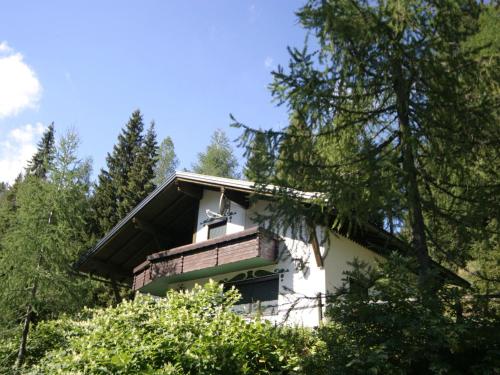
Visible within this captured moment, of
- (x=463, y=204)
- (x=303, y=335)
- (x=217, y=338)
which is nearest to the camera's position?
(x=463, y=204)

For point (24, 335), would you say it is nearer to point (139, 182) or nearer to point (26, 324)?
point (26, 324)

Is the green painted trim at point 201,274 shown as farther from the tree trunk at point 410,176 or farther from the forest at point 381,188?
the tree trunk at point 410,176

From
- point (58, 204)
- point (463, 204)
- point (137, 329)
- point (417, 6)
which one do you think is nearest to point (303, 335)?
point (137, 329)

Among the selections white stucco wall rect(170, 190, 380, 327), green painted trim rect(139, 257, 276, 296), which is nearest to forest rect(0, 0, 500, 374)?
white stucco wall rect(170, 190, 380, 327)

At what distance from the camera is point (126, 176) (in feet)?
117

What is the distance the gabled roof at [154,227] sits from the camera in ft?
54.9

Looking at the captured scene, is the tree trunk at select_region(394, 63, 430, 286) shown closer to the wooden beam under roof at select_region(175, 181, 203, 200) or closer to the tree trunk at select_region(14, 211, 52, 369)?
the tree trunk at select_region(14, 211, 52, 369)

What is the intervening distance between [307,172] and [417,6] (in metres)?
2.75

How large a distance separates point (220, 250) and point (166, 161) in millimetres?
28716

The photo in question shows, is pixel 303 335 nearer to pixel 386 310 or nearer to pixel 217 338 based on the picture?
pixel 217 338

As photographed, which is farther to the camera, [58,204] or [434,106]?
[58,204]

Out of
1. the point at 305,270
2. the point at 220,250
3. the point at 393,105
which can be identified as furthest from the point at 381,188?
the point at 220,250

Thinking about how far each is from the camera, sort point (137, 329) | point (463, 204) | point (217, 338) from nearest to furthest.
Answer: point (463, 204) < point (217, 338) < point (137, 329)

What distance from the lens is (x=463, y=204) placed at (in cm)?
680
